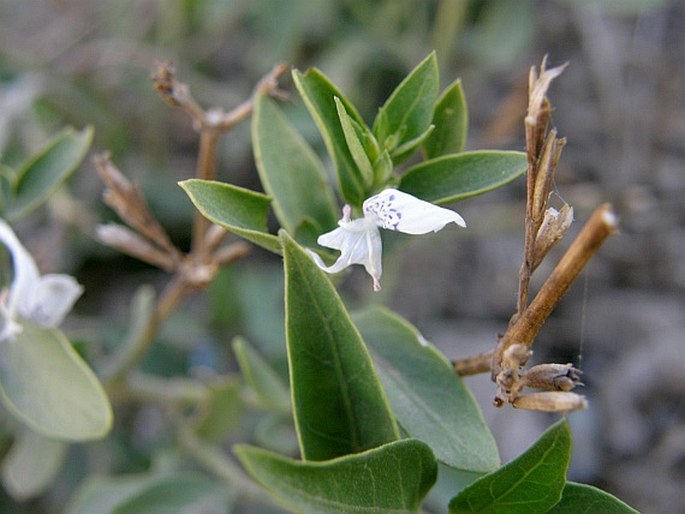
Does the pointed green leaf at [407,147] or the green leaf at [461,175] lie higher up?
the pointed green leaf at [407,147]

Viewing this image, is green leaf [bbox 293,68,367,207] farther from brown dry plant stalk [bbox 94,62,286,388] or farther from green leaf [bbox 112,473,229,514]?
green leaf [bbox 112,473,229,514]

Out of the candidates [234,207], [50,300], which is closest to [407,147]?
[234,207]

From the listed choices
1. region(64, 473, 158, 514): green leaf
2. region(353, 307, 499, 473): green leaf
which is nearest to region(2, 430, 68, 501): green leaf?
region(64, 473, 158, 514): green leaf

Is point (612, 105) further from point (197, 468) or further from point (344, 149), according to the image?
point (344, 149)

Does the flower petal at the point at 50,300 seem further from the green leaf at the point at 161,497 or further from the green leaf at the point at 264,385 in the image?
the green leaf at the point at 161,497

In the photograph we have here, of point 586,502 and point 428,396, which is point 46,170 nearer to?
point 428,396

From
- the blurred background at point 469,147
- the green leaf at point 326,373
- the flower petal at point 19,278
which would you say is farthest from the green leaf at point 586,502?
the blurred background at point 469,147

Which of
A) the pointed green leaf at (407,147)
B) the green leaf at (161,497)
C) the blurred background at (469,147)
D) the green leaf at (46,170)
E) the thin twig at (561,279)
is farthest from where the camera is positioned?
the blurred background at (469,147)

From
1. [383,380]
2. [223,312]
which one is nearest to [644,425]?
[223,312]
